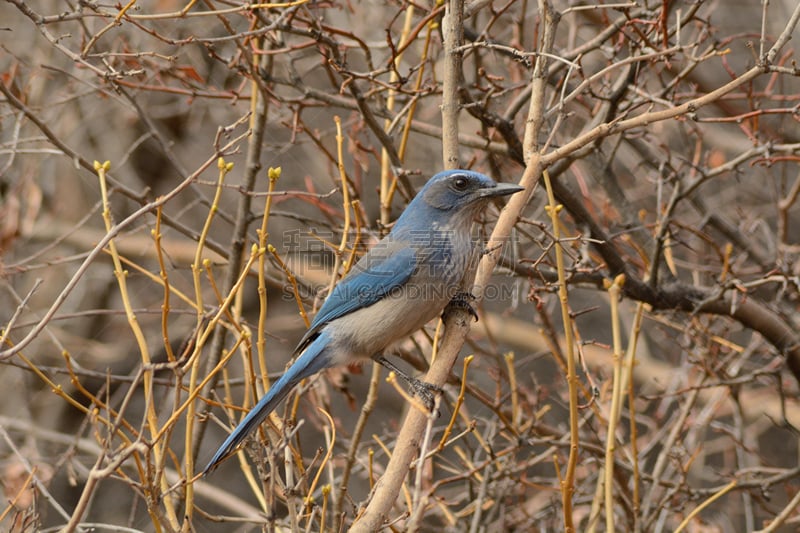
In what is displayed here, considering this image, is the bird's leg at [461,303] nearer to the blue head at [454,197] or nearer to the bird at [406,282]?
the bird at [406,282]

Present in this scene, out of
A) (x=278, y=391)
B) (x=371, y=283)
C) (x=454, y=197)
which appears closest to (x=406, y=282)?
(x=371, y=283)

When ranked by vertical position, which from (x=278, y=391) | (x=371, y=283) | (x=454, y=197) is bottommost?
(x=278, y=391)

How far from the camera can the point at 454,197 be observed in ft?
14.5

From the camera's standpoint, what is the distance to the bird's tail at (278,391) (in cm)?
352

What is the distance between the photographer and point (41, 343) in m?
9.34

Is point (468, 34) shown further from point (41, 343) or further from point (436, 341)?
point (41, 343)

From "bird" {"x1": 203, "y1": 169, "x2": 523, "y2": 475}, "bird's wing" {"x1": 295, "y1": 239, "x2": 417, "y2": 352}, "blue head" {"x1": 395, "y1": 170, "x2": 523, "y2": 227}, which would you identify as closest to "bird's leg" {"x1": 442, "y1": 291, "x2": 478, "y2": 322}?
"bird" {"x1": 203, "y1": 169, "x2": 523, "y2": 475}

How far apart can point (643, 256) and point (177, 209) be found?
730cm

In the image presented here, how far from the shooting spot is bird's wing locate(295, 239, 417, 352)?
14.5 ft

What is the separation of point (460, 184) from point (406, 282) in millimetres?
556

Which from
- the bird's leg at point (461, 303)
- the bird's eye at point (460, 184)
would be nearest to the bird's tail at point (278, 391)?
the bird's leg at point (461, 303)

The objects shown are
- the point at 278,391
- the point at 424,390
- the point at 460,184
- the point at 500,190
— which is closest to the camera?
the point at 278,391

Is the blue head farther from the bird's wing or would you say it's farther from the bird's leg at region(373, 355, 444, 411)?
the bird's leg at region(373, 355, 444, 411)

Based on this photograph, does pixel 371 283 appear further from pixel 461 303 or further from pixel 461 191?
pixel 461 191
